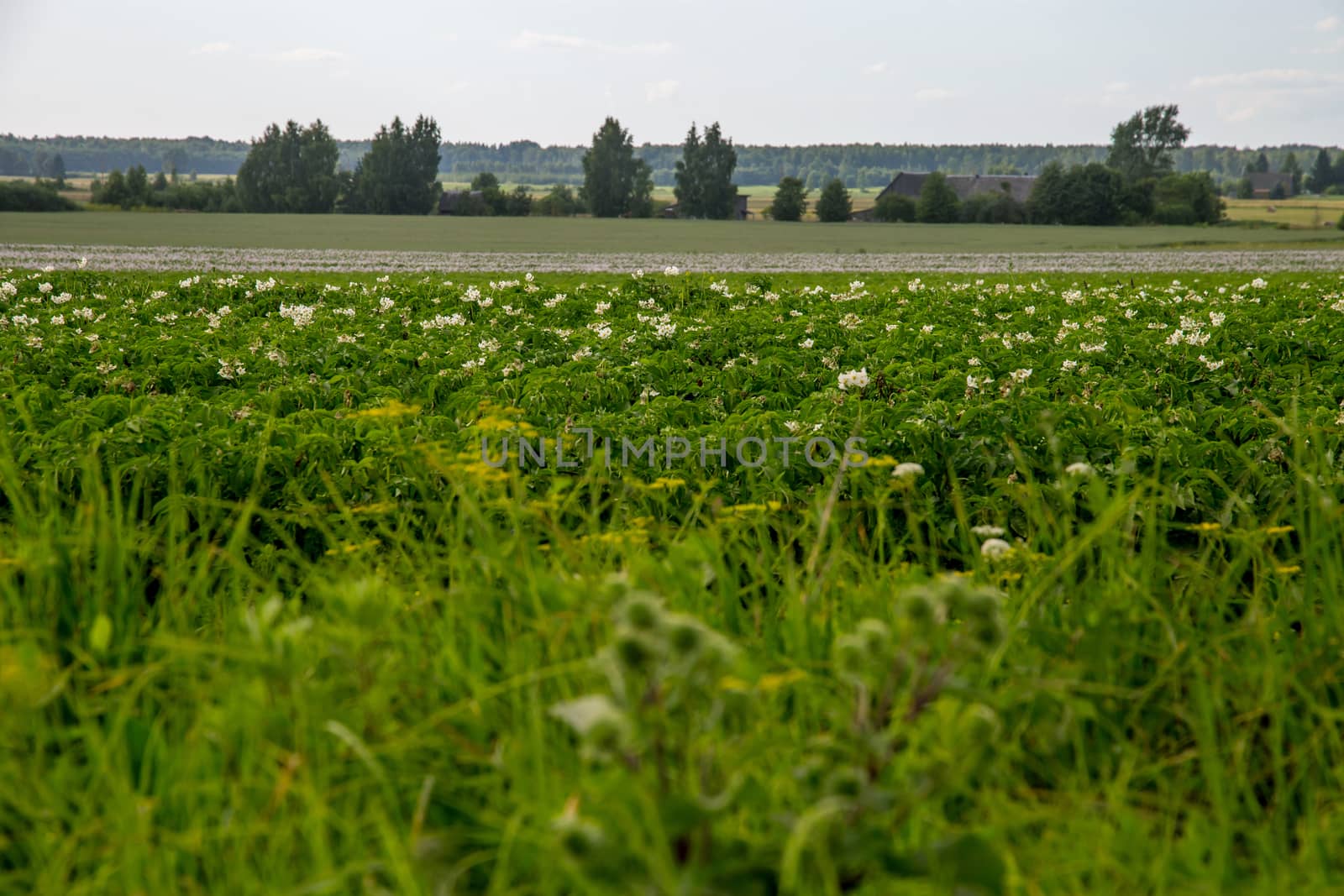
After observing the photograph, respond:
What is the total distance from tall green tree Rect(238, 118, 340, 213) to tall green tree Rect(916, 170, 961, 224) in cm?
5158

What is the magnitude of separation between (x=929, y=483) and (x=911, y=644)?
2832mm

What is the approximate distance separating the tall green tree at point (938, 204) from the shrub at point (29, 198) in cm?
6149

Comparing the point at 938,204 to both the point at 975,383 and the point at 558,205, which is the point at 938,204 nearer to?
the point at 558,205

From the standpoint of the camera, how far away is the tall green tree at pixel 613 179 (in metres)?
90.6

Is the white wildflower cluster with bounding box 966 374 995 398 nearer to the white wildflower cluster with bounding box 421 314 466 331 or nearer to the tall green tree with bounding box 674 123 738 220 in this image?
the white wildflower cluster with bounding box 421 314 466 331

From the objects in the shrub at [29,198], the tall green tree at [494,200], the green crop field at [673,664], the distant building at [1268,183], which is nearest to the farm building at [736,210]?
the tall green tree at [494,200]

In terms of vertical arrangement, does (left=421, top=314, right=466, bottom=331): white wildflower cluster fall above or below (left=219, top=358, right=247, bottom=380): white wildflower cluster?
above

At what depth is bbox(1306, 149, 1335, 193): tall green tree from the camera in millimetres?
131200

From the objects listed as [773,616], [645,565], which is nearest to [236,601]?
[645,565]

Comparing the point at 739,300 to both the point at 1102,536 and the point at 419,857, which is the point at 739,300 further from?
the point at 419,857

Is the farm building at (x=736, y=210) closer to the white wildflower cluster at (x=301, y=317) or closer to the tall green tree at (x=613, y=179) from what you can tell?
the tall green tree at (x=613, y=179)

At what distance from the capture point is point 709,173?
9200cm

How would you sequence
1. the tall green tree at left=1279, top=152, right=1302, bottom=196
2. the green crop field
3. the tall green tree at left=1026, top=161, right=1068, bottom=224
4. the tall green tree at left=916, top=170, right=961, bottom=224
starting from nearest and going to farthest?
1. the green crop field
2. the tall green tree at left=1026, top=161, right=1068, bottom=224
3. the tall green tree at left=916, top=170, right=961, bottom=224
4. the tall green tree at left=1279, top=152, right=1302, bottom=196

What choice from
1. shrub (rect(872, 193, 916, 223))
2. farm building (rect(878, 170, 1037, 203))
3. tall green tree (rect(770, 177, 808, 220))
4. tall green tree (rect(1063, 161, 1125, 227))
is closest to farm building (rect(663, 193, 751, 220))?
tall green tree (rect(770, 177, 808, 220))
